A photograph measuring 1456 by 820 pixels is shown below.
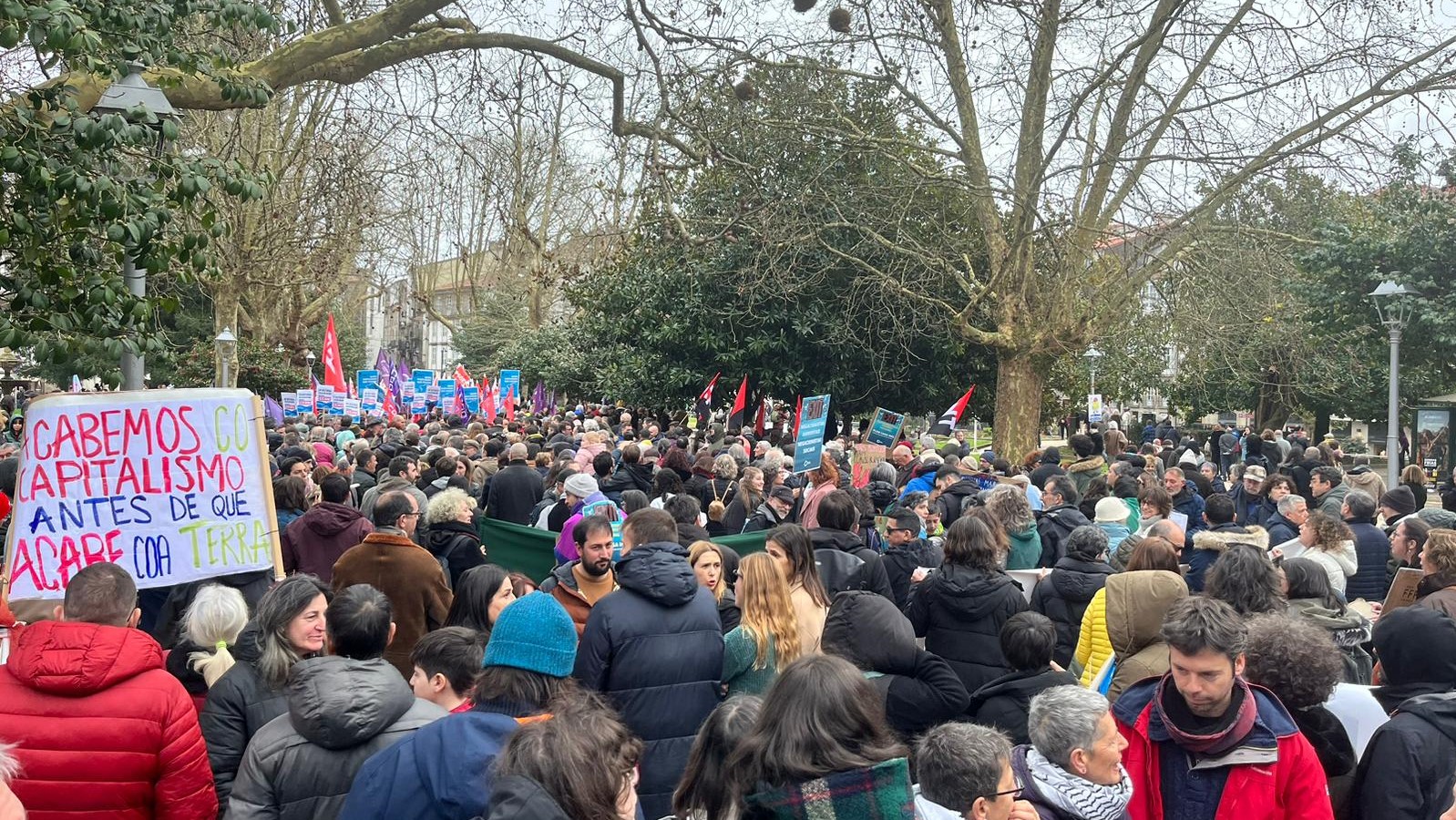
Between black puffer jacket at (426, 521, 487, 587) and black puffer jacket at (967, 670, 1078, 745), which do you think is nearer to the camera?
black puffer jacket at (967, 670, 1078, 745)

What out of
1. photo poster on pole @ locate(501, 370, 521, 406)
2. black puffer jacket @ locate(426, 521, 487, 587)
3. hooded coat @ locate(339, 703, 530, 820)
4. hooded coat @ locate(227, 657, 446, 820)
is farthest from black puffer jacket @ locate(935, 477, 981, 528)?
photo poster on pole @ locate(501, 370, 521, 406)

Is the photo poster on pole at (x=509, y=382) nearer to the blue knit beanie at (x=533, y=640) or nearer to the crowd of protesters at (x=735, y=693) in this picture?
the crowd of protesters at (x=735, y=693)

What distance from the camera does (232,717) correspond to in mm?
3846

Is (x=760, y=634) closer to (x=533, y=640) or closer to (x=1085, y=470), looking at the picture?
(x=533, y=640)

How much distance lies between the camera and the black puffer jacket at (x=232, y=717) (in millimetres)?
3828

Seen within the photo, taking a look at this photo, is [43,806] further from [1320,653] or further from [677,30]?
[677,30]

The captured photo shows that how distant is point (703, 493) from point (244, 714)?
711 cm

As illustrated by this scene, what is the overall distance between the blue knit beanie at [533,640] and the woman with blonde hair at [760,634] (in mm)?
1482

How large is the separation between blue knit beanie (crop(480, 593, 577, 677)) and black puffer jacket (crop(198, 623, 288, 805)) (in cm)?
93

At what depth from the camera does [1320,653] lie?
3.75 meters

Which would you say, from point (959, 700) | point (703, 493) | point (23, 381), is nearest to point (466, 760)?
point (959, 700)

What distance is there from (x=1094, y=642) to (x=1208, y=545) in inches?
69.7

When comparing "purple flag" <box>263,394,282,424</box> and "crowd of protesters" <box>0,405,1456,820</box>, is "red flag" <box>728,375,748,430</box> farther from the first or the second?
"crowd of protesters" <box>0,405,1456,820</box>

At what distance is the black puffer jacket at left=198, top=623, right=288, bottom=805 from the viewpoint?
383 cm
